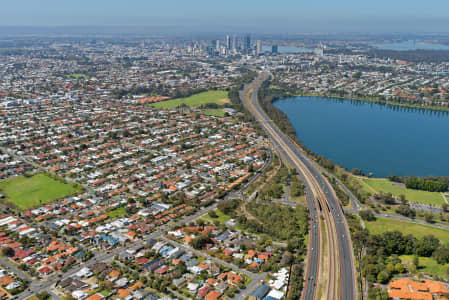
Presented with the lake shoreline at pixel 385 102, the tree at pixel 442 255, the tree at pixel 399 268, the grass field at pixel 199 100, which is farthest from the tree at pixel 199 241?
the lake shoreline at pixel 385 102

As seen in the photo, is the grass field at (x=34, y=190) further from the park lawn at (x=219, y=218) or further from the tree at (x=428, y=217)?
the tree at (x=428, y=217)

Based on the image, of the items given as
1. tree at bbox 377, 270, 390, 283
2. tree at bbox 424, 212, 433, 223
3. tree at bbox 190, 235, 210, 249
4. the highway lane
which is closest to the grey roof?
the highway lane

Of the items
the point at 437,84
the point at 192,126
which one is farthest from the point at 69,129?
the point at 437,84

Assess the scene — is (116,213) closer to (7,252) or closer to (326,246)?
(7,252)

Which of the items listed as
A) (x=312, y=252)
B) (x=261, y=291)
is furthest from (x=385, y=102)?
(x=261, y=291)

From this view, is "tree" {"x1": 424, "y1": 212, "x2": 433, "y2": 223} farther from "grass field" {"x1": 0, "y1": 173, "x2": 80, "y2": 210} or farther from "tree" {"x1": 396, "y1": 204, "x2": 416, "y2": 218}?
"grass field" {"x1": 0, "y1": 173, "x2": 80, "y2": 210}

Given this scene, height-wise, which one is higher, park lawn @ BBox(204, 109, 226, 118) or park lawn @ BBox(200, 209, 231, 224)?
park lawn @ BBox(204, 109, 226, 118)
